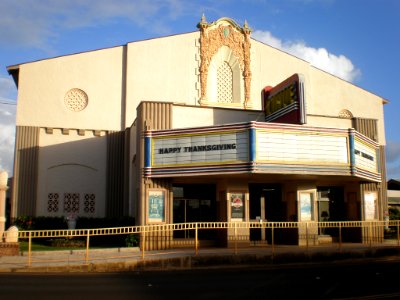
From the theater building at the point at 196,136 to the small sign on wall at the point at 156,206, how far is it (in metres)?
0.05

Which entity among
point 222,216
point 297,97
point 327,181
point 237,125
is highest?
point 297,97

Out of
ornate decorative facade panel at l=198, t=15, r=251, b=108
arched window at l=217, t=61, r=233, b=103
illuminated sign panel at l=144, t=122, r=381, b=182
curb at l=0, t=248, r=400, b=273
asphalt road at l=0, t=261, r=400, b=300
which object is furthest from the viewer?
arched window at l=217, t=61, r=233, b=103

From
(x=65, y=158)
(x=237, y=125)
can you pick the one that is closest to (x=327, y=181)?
(x=237, y=125)

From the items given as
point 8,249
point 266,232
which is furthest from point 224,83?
point 8,249

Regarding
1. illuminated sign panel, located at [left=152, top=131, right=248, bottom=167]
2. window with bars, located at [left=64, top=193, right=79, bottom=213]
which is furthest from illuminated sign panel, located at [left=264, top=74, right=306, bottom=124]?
window with bars, located at [left=64, top=193, right=79, bottom=213]

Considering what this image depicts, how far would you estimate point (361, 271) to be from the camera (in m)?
14.9

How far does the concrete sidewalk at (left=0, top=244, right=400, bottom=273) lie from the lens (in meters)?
15.2

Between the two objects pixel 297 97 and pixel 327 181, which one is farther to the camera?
pixel 327 181

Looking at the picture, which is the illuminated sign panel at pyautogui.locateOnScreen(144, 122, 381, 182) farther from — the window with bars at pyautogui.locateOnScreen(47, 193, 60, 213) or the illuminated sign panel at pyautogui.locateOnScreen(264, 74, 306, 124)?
the window with bars at pyautogui.locateOnScreen(47, 193, 60, 213)

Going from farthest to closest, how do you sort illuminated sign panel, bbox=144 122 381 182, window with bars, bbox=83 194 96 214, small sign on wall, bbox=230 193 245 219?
window with bars, bbox=83 194 96 214 < small sign on wall, bbox=230 193 245 219 < illuminated sign panel, bbox=144 122 381 182

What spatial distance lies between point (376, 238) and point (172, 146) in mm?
11964

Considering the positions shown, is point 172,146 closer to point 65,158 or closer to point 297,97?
point 297,97

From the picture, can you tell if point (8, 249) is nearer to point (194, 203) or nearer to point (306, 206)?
point (194, 203)

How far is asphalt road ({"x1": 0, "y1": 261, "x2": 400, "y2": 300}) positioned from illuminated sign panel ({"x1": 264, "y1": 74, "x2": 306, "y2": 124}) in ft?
27.4
